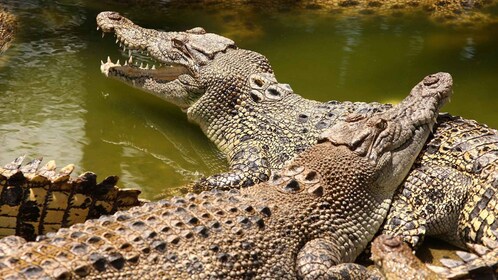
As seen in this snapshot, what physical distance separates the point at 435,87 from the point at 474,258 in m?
1.70

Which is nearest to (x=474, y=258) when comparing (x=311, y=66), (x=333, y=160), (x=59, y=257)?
(x=333, y=160)

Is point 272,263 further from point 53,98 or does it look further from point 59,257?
point 53,98

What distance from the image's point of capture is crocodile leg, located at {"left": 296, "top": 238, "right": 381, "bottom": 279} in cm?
422

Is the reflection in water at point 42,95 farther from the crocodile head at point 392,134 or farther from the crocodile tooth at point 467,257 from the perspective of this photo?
the crocodile tooth at point 467,257

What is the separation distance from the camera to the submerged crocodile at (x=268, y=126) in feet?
16.4

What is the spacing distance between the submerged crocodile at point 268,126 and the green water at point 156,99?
1.21 ft

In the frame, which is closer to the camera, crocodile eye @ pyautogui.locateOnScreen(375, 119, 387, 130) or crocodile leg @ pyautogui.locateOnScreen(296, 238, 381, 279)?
crocodile leg @ pyautogui.locateOnScreen(296, 238, 381, 279)

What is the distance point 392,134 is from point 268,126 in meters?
1.49

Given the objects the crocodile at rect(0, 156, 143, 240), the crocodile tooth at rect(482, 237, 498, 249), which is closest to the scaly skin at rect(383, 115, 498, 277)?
Result: the crocodile tooth at rect(482, 237, 498, 249)

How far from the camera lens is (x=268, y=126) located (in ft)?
20.6

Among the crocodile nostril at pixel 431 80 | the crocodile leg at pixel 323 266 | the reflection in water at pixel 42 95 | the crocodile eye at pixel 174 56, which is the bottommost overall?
the reflection in water at pixel 42 95

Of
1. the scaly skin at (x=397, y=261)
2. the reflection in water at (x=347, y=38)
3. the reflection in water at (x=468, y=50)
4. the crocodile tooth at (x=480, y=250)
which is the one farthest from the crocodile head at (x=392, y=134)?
the reflection in water at (x=468, y=50)

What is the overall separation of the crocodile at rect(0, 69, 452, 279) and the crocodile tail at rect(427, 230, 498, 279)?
469mm

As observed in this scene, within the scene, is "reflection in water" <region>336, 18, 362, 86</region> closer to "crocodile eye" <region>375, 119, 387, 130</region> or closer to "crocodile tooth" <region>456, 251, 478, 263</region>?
"crocodile eye" <region>375, 119, 387, 130</region>
